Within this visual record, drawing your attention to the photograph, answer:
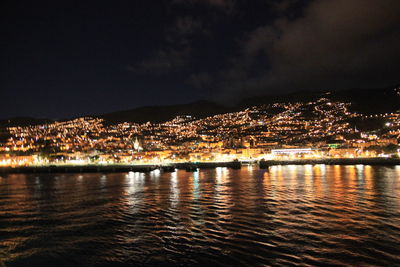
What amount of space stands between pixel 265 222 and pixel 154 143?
134814 mm

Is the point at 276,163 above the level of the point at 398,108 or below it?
below

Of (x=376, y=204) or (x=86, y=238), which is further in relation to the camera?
(x=376, y=204)

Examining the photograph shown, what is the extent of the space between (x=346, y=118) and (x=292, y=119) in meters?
27.4

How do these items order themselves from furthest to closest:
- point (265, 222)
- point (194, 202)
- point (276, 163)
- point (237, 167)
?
point (276, 163)
point (237, 167)
point (194, 202)
point (265, 222)

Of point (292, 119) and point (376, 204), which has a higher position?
point (292, 119)

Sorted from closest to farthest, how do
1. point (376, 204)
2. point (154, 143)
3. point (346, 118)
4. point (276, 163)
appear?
point (376, 204)
point (276, 163)
point (154, 143)
point (346, 118)

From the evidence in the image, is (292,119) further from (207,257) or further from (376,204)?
(207,257)

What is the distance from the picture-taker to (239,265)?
9.69 meters

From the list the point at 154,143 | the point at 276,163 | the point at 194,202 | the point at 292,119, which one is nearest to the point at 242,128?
the point at 292,119

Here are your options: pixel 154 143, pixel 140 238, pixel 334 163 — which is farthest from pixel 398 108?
pixel 140 238

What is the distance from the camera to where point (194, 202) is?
74.1ft

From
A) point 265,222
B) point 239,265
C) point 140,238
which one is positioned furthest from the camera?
point 265,222

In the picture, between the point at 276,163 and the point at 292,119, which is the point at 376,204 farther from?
the point at 292,119

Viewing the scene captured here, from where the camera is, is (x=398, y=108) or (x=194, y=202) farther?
(x=398, y=108)
